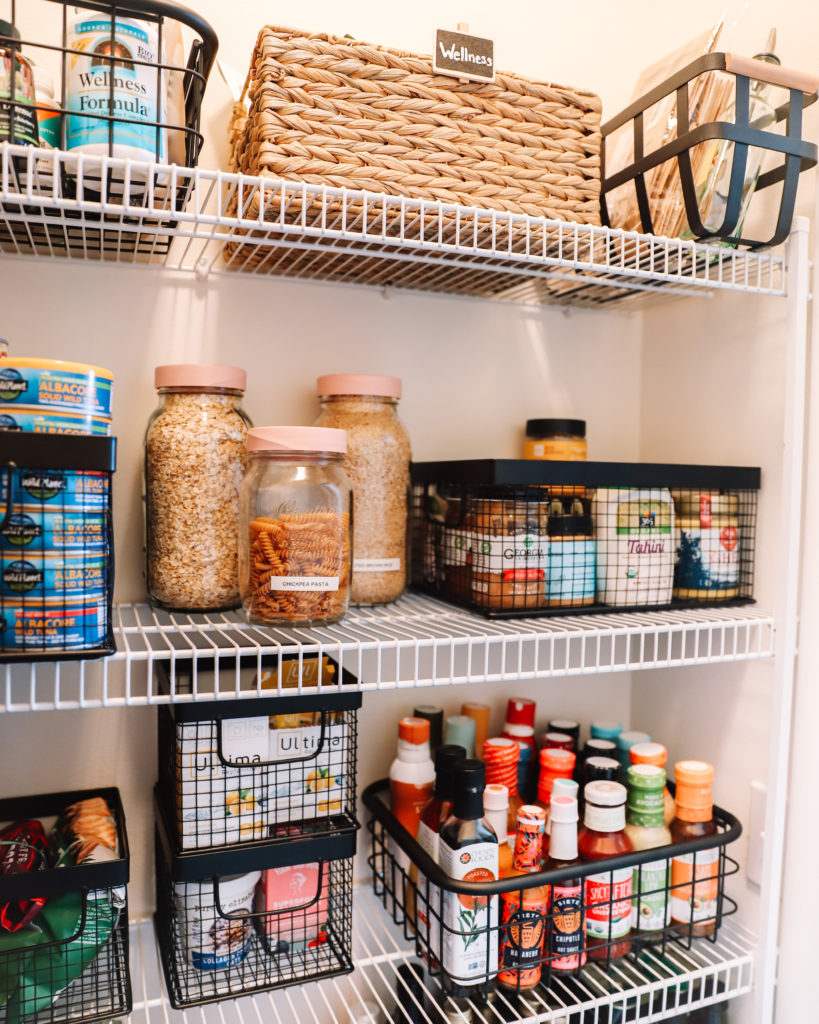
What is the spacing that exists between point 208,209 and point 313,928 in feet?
3.03

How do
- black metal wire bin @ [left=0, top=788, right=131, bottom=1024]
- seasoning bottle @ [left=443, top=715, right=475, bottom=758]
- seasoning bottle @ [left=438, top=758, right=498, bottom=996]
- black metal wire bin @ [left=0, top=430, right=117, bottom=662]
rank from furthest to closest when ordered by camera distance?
seasoning bottle @ [left=443, top=715, right=475, bottom=758] → seasoning bottle @ [left=438, top=758, right=498, bottom=996] → black metal wire bin @ [left=0, top=788, right=131, bottom=1024] → black metal wire bin @ [left=0, top=430, right=117, bottom=662]

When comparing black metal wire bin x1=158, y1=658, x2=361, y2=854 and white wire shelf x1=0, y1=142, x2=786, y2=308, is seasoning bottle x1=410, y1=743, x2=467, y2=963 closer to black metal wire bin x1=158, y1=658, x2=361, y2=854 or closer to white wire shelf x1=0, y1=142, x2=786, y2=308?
black metal wire bin x1=158, y1=658, x2=361, y2=854

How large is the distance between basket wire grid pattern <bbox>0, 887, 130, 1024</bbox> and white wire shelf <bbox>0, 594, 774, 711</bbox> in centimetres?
22

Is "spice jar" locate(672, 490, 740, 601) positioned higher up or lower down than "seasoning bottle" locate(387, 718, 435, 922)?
higher up

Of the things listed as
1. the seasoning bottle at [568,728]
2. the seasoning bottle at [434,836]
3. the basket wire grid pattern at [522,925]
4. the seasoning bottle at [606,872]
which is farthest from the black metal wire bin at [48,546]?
the seasoning bottle at [568,728]

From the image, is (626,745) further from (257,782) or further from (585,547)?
(257,782)

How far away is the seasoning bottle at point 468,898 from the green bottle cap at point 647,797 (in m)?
0.22

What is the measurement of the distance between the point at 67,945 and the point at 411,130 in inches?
37.4

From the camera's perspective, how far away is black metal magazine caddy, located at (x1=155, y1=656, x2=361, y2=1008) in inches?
34.9

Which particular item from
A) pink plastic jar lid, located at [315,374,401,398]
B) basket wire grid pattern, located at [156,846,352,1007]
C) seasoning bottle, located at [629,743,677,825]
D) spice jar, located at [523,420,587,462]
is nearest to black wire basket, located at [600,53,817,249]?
spice jar, located at [523,420,587,462]

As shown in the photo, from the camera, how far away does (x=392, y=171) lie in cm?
89

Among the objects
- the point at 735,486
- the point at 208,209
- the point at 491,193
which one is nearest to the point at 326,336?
the point at 208,209

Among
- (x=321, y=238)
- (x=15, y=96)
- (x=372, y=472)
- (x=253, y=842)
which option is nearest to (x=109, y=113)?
(x=15, y=96)

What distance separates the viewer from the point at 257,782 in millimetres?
917
